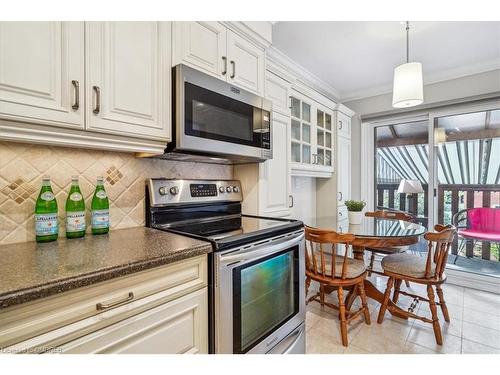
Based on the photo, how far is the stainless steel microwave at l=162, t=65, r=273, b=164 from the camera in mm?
1328

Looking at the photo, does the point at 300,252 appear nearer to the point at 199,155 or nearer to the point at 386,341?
the point at 199,155

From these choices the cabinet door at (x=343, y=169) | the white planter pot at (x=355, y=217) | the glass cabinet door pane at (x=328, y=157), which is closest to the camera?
the white planter pot at (x=355, y=217)

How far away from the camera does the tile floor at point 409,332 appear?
175 cm

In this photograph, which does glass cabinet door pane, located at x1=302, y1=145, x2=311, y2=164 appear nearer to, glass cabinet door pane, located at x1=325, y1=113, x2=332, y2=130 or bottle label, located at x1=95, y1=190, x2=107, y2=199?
glass cabinet door pane, located at x1=325, y1=113, x2=332, y2=130

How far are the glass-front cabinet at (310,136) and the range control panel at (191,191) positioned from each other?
80 centimetres

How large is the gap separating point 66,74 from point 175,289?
3.13 feet

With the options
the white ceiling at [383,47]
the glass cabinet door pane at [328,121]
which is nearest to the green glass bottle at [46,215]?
the white ceiling at [383,47]

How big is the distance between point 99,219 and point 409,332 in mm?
2270

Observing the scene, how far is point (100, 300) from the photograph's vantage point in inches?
32.1

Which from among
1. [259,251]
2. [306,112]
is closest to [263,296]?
[259,251]

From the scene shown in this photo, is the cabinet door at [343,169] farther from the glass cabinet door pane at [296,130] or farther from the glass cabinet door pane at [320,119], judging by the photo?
the glass cabinet door pane at [296,130]

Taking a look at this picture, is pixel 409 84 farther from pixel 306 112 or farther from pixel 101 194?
pixel 101 194

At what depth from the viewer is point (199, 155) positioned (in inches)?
60.9
